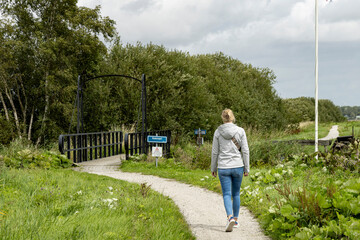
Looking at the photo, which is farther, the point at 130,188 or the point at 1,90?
the point at 1,90

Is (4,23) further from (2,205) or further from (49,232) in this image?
(49,232)

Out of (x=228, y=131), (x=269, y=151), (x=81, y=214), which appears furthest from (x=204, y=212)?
(x=269, y=151)

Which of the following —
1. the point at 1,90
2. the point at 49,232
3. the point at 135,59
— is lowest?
the point at 49,232

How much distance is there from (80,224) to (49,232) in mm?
538

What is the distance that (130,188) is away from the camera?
27.7 ft

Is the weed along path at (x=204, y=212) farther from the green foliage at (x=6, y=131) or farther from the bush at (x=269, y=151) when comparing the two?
the green foliage at (x=6, y=131)

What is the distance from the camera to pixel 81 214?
516 cm

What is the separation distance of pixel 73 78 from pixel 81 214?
1917cm

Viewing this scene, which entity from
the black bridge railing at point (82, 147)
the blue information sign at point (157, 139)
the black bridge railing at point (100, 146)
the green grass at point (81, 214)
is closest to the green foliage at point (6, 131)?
the black bridge railing at point (100, 146)

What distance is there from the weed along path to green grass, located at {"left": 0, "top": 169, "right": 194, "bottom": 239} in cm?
29

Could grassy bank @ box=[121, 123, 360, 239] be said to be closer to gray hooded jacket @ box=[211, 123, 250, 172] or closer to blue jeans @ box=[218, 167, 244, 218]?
blue jeans @ box=[218, 167, 244, 218]

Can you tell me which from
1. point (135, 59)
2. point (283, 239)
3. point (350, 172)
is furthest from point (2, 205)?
point (135, 59)

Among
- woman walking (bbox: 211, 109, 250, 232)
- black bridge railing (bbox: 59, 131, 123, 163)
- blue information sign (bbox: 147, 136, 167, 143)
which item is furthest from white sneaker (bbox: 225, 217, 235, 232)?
black bridge railing (bbox: 59, 131, 123, 163)

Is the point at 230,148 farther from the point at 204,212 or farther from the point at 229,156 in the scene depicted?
the point at 204,212
